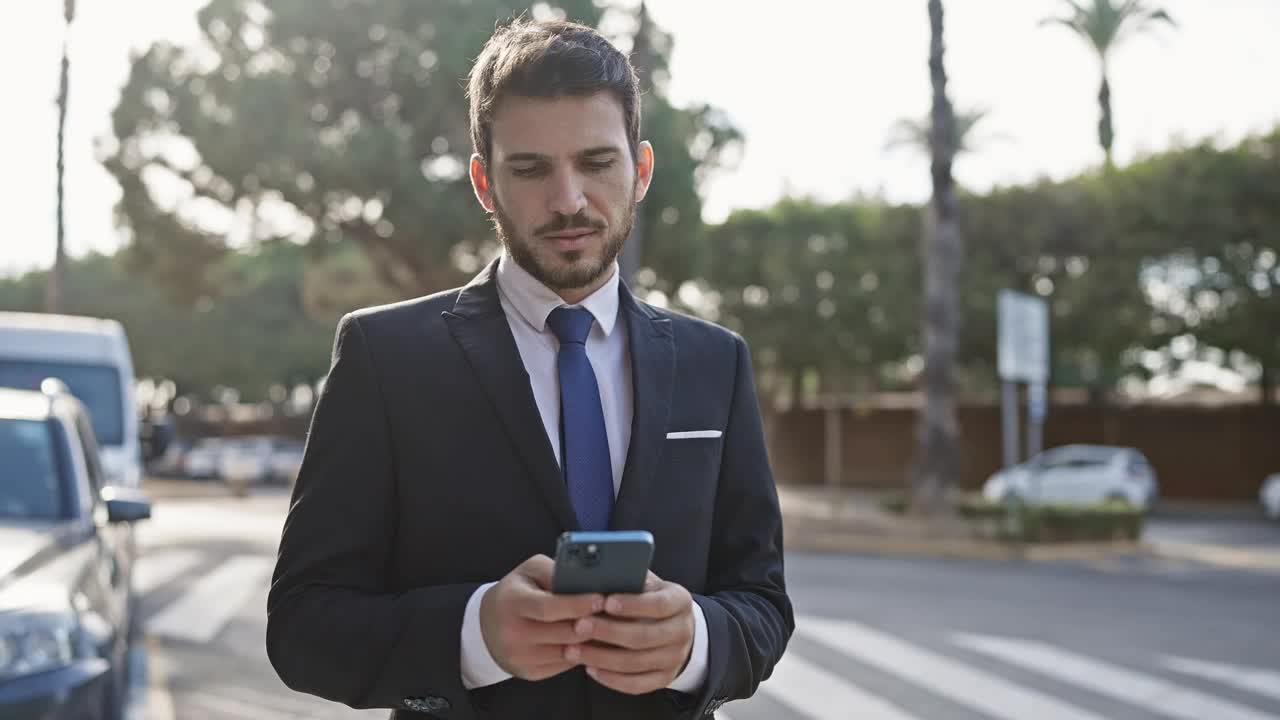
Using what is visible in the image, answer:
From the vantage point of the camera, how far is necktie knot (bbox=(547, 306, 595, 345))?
7.33ft

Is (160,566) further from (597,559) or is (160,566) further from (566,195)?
(597,559)

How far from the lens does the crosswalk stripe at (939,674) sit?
324 inches

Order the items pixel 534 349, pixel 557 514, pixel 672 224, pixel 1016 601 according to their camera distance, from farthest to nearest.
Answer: pixel 672 224
pixel 1016 601
pixel 534 349
pixel 557 514

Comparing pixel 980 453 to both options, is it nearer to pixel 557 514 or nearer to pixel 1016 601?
pixel 1016 601

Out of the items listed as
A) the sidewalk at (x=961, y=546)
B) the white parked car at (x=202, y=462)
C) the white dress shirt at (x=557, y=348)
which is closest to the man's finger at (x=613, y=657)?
the white dress shirt at (x=557, y=348)

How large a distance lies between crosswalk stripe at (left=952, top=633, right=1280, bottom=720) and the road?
2 centimetres

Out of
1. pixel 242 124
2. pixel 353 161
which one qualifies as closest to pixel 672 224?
pixel 353 161

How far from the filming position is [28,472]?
6.45m

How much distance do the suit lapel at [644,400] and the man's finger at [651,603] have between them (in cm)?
22

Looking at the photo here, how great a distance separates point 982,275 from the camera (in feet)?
116

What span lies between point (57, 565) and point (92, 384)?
25.6ft

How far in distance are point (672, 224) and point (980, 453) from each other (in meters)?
14.8

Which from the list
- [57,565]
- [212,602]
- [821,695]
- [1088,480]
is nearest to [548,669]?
[57,565]

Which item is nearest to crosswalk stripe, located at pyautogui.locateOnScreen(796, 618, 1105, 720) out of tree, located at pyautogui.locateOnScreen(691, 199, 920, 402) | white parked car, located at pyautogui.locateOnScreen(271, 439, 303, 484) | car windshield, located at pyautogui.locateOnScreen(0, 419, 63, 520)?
car windshield, located at pyautogui.locateOnScreen(0, 419, 63, 520)
